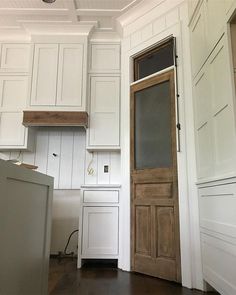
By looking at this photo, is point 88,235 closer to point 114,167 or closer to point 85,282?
point 85,282

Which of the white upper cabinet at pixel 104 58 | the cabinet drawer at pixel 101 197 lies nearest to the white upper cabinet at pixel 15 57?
the white upper cabinet at pixel 104 58

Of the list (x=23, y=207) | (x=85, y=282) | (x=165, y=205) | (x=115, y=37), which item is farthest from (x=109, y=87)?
(x=23, y=207)

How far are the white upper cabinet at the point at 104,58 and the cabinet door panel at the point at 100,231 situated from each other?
6.11 feet

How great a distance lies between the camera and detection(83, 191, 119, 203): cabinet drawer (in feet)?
9.75

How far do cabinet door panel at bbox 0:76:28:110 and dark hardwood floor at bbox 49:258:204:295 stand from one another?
7.06 feet

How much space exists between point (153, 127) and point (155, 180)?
59cm

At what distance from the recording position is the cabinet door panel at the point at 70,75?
11.0 feet

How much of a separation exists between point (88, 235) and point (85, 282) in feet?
1.94

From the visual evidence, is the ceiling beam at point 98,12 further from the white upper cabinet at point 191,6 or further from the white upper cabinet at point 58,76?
the white upper cabinet at point 191,6

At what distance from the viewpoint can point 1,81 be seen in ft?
11.7

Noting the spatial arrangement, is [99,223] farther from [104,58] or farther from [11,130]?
[104,58]

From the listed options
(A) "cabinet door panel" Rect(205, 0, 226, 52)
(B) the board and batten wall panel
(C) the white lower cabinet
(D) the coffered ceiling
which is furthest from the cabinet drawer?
(D) the coffered ceiling

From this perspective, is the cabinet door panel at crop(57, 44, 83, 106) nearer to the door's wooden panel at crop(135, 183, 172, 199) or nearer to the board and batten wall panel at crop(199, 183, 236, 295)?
the door's wooden panel at crop(135, 183, 172, 199)

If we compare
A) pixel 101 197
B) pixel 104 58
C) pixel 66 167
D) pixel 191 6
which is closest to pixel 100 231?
pixel 101 197
